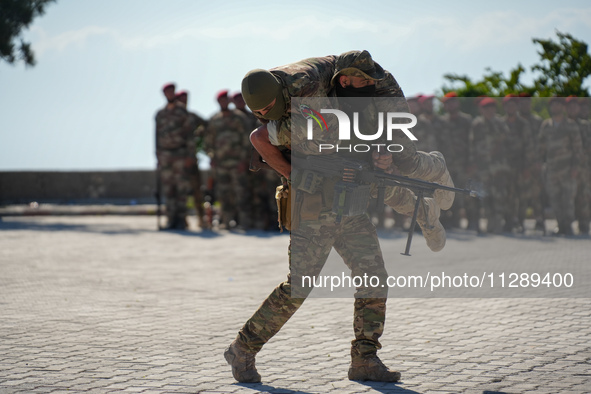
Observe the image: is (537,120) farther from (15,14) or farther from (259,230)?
(15,14)

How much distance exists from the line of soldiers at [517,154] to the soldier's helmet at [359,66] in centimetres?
956

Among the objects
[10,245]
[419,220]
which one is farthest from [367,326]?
[10,245]

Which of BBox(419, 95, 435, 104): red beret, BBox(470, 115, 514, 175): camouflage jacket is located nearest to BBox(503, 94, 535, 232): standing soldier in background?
BBox(470, 115, 514, 175): camouflage jacket

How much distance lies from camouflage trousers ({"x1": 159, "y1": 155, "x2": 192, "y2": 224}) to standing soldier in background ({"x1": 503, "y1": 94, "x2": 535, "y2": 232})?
6200 millimetres

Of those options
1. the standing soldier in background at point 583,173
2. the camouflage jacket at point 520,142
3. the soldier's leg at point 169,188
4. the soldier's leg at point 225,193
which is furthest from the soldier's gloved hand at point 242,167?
the standing soldier in background at point 583,173

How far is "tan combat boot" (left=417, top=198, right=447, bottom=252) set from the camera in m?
5.43

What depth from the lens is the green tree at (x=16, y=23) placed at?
23219 millimetres

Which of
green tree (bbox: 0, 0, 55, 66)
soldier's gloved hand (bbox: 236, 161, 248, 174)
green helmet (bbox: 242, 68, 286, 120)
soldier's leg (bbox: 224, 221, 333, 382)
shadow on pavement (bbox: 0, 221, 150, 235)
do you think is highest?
green tree (bbox: 0, 0, 55, 66)

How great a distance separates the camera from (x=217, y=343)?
6.11 meters

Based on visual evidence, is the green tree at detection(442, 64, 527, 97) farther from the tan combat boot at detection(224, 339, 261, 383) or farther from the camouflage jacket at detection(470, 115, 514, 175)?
the tan combat boot at detection(224, 339, 261, 383)

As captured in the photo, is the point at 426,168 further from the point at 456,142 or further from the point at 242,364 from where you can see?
the point at 456,142

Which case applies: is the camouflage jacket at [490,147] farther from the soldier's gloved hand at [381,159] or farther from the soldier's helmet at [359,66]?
the soldier's helmet at [359,66]

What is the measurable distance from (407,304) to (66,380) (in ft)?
11.9

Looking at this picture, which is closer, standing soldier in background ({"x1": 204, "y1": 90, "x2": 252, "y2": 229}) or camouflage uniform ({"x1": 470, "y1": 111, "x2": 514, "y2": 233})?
camouflage uniform ({"x1": 470, "y1": 111, "x2": 514, "y2": 233})
